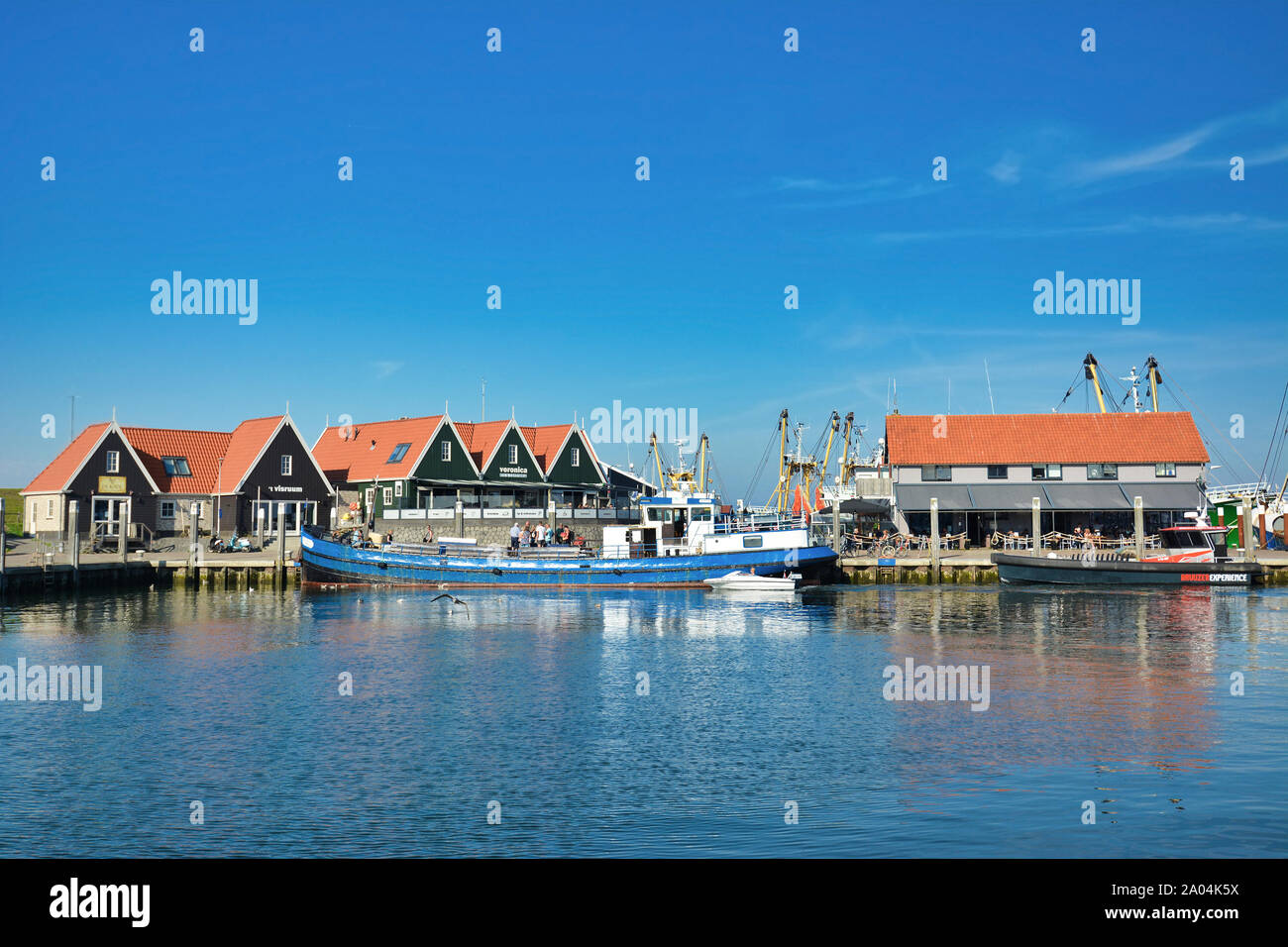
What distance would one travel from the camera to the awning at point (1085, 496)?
6156cm

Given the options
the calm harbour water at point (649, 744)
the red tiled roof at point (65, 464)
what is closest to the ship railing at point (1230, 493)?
the calm harbour water at point (649, 744)

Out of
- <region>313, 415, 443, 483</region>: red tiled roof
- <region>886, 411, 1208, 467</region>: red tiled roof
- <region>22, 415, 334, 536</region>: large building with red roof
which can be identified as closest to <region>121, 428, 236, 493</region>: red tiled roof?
<region>22, 415, 334, 536</region>: large building with red roof

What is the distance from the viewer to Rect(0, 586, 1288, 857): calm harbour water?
1399 cm

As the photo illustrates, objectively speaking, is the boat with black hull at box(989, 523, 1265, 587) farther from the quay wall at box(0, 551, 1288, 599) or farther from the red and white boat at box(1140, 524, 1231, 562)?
the quay wall at box(0, 551, 1288, 599)

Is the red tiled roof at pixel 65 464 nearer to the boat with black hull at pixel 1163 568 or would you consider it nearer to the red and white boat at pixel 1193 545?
the boat with black hull at pixel 1163 568

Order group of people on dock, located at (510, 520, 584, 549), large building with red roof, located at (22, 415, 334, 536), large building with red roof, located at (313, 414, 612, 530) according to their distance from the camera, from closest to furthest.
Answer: group of people on dock, located at (510, 520, 584, 549)
large building with red roof, located at (22, 415, 334, 536)
large building with red roof, located at (313, 414, 612, 530)

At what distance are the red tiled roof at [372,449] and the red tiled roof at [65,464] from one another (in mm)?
14643

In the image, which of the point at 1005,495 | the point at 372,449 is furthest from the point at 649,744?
the point at 372,449

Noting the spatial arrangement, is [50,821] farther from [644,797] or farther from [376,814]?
[644,797]

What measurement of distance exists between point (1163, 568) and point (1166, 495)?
13.6 metres

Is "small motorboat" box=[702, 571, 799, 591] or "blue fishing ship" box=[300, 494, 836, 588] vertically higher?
"blue fishing ship" box=[300, 494, 836, 588]

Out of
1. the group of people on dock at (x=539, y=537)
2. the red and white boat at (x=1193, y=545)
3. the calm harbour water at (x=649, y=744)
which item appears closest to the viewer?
the calm harbour water at (x=649, y=744)

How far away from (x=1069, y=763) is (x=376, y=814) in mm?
10834

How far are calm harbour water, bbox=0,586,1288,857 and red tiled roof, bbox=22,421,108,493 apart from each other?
29909 mm
